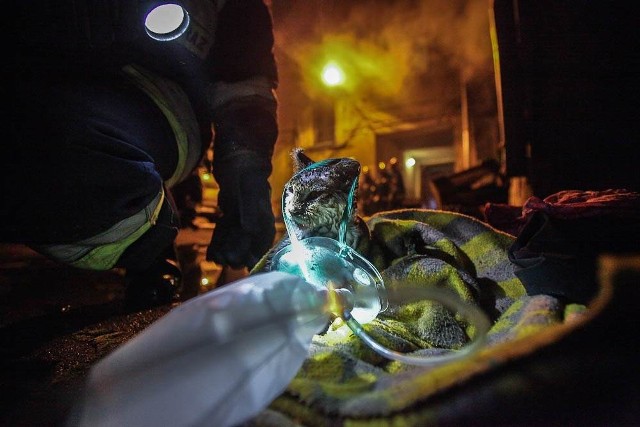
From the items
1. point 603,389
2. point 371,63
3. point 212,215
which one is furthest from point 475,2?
point 603,389

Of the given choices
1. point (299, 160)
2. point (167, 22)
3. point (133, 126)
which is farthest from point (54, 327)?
point (167, 22)

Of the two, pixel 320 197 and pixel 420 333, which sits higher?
pixel 320 197

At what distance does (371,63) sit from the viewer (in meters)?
10.1

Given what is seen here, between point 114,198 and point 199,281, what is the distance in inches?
49.5

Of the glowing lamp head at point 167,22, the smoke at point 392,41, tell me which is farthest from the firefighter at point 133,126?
the smoke at point 392,41

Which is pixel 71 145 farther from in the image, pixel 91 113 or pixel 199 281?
pixel 199 281

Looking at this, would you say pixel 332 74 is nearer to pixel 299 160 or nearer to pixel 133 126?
pixel 133 126

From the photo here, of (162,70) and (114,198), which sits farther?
(162,70)

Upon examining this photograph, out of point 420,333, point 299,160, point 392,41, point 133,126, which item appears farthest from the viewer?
point 392,41

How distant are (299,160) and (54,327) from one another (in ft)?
3.32

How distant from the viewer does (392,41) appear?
31.2 feet

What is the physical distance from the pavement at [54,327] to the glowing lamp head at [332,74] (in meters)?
8.77

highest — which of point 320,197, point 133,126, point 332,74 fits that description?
point 332,74

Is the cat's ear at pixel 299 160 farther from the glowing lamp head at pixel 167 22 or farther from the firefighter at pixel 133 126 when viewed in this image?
the glowing lamp head at pixel 167 22
